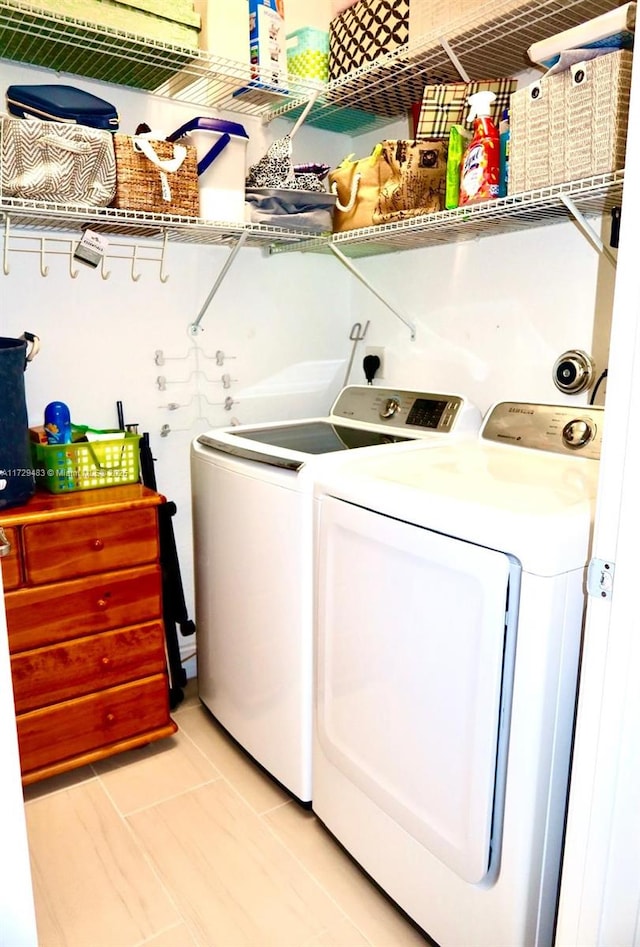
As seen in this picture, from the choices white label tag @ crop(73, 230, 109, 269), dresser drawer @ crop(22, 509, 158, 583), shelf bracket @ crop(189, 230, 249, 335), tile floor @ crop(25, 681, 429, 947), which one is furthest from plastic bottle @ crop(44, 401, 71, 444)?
tile floor @ crop(25, 681, 429, 947)

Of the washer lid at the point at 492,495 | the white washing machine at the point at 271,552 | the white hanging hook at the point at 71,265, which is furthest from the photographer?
the white hanging hook at the point at 71,265

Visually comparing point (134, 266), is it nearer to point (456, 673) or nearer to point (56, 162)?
point (56, 162)

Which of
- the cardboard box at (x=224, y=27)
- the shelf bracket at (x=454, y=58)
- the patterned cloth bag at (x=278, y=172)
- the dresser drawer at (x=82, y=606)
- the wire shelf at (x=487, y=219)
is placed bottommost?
the dresser drawer at (x=82, y=606)

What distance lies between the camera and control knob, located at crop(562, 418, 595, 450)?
5.34 ft

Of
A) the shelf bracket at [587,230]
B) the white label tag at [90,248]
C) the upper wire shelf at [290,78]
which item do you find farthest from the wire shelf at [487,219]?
the white label tag at [90,248]

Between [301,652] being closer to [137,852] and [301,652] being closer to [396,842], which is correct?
[396,842]

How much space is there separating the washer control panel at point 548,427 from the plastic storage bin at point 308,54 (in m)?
1.24

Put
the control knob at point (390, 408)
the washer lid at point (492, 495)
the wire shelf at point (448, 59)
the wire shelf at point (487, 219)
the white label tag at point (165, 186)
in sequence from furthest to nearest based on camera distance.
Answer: the control knob at point (390, 408) < the white label tag at point (165, 186) < the wire shelf at point (448, 59) < the wire shelf at point (487, 219) < the washer lid at point (492, 495)

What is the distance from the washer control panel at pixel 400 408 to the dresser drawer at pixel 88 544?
0.82 meters

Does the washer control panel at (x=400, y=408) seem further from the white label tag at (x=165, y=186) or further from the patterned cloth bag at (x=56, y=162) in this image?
the patterned cloth bag at (x=56, y=162)

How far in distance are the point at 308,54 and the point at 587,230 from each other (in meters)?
1.14

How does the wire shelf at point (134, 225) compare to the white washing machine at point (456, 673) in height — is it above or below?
above

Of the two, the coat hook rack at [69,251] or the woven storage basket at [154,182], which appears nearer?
the woven storage basket at [154,182]

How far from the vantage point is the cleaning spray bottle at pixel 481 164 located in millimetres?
1589
